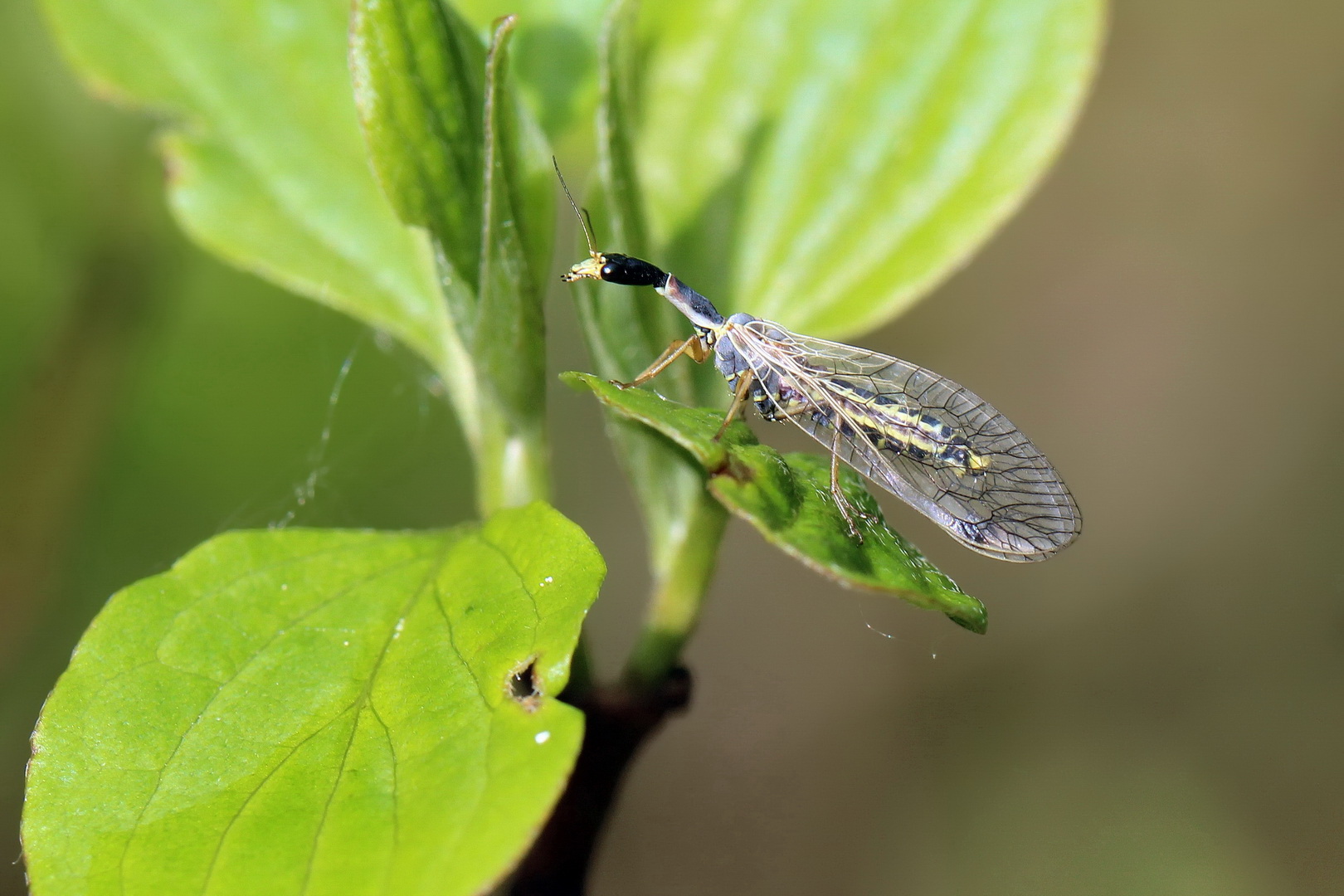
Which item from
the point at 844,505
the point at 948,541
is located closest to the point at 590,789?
the point at 844,505

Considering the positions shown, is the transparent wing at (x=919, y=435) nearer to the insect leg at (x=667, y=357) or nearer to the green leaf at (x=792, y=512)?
the insect leg at (x=667, y=357)

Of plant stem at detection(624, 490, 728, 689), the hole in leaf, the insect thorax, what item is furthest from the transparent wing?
→ the hole in leaf

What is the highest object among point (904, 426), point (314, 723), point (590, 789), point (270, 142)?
point (904, 426)

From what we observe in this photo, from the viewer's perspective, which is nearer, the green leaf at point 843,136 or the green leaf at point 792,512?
the green leaf at point 792,512

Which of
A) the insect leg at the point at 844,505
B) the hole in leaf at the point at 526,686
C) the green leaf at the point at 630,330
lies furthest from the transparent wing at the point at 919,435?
the hole in leaf at the point at 526,686

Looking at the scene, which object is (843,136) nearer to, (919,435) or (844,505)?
(919,435)

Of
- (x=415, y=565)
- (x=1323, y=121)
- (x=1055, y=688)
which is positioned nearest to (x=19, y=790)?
(x=415, y=565)
